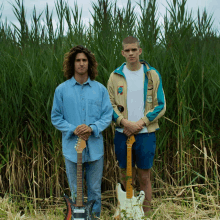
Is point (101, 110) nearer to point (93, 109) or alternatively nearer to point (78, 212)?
point (93, 109)

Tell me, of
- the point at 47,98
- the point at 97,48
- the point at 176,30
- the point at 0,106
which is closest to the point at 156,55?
the point at 176,30

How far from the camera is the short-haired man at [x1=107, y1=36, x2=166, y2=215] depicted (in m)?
2.71

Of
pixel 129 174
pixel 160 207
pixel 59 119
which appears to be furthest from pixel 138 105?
pixel 160 207

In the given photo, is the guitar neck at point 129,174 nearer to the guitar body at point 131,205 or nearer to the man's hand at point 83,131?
the guitar body at point 131,205

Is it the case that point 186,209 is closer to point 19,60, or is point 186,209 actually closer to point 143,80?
point 143,80

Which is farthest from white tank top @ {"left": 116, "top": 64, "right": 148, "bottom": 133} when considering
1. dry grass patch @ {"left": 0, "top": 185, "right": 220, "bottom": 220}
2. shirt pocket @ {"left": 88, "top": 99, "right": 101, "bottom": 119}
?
dry grass patch @ {"left": 0, "top": 185, "right": 220, "bottom": 220}

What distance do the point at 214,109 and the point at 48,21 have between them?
8.35 feet

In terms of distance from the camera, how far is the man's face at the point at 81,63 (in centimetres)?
253

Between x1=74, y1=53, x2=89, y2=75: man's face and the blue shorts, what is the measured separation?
0.71m

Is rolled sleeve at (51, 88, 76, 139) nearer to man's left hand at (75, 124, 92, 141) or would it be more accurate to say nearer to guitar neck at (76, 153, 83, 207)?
man's left hand at (75, 124, 92, 141)

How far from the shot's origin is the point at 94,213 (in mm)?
2545

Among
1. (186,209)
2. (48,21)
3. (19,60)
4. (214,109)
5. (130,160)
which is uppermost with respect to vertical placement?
(48,21)

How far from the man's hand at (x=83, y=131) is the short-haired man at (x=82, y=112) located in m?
0.04

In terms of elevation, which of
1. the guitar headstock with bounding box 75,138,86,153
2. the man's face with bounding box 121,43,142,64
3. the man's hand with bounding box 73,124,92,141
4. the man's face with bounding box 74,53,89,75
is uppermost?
the man's face with bounding box 121,43,142,64
